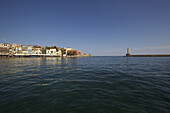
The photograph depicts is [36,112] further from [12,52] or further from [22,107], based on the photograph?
[12,52]

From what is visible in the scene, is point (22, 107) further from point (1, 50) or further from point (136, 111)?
point (1, 50)

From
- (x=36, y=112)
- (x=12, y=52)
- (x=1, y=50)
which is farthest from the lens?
(x=12, y=52)

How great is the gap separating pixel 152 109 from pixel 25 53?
9138cm

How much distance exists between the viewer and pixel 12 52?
6844cm

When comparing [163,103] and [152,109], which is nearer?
[152,109]

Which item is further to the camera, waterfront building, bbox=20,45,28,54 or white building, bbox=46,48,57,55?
white building, bbox=46,48,57,55

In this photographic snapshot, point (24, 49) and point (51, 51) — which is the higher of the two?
point (24, 49)

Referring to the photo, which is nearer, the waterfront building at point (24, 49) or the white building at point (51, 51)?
the waterfront building at point (24, 49)

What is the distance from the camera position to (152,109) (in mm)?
3094

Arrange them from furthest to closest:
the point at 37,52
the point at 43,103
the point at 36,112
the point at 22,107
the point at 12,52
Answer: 1. the point at 37,52
2. the point at 12,52
3. the point at 43,103
4. the point at 22,107
5. the point at 36,112

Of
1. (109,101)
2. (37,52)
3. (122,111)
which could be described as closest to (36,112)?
(109,101)

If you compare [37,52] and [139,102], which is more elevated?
[37,52]

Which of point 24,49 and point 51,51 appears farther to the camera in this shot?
point 51,51

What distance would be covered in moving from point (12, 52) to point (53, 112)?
95.0m
